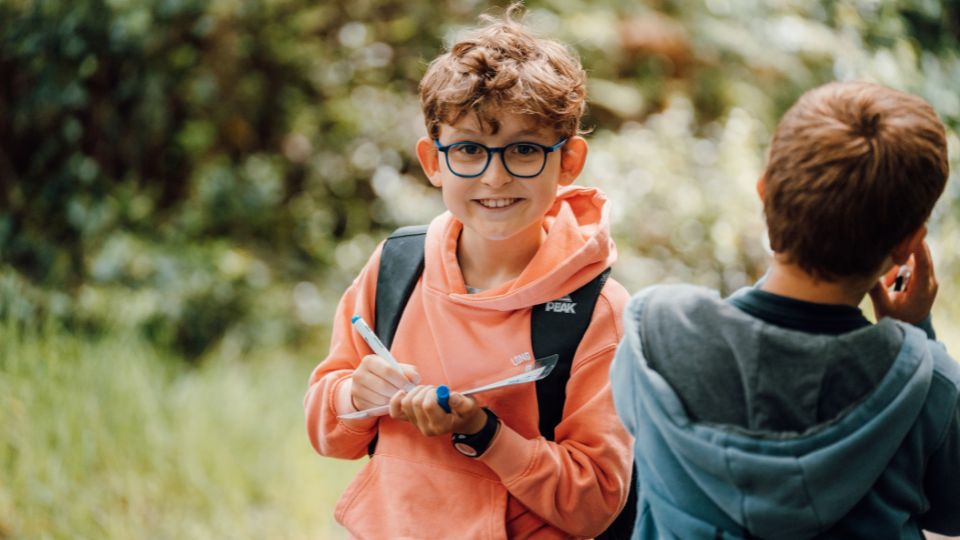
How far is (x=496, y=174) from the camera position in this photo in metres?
1.93

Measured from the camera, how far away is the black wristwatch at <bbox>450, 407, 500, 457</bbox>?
1845 mm

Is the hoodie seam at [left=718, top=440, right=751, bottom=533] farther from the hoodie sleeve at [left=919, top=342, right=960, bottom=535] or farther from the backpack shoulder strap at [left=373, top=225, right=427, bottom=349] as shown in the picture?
the backpack shoulder strap at [left=373, top=225, right=427, bottom=349]

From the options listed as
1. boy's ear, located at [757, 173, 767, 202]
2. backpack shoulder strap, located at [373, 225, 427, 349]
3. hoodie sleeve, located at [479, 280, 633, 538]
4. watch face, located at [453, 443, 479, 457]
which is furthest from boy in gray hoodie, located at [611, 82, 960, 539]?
backpack shoulder strap, located at [373, 225, 427, 349]

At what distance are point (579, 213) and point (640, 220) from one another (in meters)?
3.08

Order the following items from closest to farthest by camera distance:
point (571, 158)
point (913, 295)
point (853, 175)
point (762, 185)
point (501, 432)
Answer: point (853, 175), point (762, 185), point (913, 295), point (501, 432), point (571, 158)

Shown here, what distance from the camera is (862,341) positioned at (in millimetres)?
1525

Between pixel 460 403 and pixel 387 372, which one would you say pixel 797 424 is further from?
pixel 387 372

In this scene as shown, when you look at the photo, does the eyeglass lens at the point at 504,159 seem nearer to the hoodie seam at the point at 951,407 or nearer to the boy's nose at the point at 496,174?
the boy's nose at the point at 496,174

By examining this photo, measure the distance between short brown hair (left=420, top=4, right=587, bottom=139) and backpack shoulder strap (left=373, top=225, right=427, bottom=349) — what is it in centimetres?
27

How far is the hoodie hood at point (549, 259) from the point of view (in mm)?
1961

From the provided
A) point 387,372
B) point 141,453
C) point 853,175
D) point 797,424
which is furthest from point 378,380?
point 141,453

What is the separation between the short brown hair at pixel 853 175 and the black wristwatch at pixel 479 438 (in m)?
0.65

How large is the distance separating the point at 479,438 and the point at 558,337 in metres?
0.26

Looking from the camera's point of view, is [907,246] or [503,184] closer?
[907,246]
